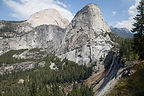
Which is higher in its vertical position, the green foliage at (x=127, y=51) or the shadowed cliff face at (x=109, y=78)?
→ the green foliage at (x=127, y=51)

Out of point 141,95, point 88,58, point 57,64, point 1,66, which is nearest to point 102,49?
point 88,58

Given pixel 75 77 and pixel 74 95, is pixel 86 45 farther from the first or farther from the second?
pixel 74 95

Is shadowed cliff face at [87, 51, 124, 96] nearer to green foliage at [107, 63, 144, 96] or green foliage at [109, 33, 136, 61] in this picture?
green foliage at [109, 33, 136, 61]

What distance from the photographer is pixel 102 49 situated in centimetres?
16662

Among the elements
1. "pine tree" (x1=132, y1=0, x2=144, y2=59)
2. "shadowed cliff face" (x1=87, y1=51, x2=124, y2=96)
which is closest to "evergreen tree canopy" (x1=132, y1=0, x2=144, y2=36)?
"pine tree" (x1=132, y1=0, x2=144, y2=59)

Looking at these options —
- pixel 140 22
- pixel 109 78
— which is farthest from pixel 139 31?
pixel 109 78

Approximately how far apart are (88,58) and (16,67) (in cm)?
10209

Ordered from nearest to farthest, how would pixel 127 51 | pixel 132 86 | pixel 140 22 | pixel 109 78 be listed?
1. pixel 132 86
2. pixel 140 22
3. pixel 109 78
4. pixel 127 51

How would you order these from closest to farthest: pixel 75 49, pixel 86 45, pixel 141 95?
pixel 141 95 < pixel 86 45 < pixel 75 49

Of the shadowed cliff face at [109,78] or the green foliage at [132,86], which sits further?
the shadowed cliff face at [109,78]

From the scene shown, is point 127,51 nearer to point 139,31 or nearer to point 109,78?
point 109,78

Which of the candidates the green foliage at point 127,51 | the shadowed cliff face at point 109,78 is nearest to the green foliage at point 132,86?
the shadowed cliff face at point 109,78

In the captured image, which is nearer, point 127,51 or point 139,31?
point 139,31

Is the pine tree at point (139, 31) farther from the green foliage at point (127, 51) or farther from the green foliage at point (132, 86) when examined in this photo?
the green foliage at point (132, 86)
